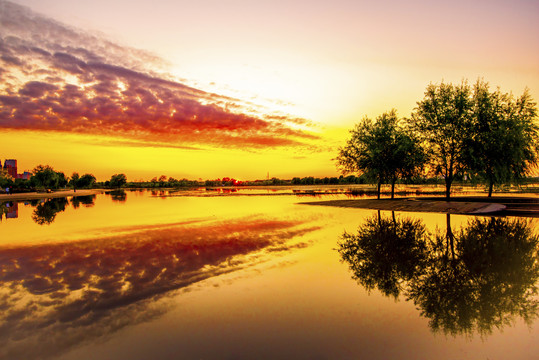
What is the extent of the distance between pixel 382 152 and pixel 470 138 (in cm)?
1226

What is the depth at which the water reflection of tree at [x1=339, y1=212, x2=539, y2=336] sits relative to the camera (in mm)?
8594

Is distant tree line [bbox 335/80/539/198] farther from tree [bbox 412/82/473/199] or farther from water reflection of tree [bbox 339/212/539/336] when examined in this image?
water reflection of tree [bbox 339/212/539/336]

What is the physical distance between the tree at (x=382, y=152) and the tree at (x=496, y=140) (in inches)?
271

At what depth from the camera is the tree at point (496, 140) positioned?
37.5 m

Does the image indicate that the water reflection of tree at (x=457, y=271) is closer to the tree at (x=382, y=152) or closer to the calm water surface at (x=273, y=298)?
the calm water surface at (x=273, y=298)

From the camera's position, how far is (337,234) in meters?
21.0

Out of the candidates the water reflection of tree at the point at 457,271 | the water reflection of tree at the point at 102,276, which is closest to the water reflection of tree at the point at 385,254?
the water reflection of tree at the point at 457,271

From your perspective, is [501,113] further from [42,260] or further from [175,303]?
[42,260]

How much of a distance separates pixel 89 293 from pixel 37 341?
3146 millimetres

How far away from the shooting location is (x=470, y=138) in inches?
1508

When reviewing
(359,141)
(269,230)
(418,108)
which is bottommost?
(269,230)

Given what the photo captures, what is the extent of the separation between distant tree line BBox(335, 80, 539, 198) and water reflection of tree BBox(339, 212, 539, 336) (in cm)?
2054

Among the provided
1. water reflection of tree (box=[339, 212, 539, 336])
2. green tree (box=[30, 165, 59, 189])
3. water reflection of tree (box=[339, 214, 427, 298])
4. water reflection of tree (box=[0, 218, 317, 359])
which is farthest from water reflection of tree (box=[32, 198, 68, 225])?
green tree (box=[30, 165, 59, 189])

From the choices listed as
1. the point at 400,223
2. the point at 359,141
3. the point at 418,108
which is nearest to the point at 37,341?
the point at 400,223
